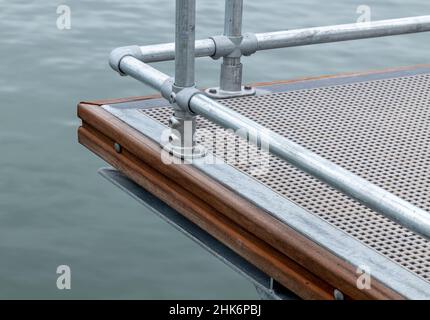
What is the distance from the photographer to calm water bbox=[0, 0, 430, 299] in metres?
5.55

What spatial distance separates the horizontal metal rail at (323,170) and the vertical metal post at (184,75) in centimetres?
9

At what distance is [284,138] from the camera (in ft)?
11.2

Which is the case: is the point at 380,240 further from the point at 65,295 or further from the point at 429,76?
the point at 65,295

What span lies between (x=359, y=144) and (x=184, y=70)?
776 millimetres

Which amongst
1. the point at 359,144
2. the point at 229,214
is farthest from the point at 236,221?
the point at 359,144

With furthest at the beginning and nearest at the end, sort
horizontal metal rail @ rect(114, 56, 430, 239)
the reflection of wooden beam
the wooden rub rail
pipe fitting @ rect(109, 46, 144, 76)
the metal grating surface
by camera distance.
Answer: pipe fitting @ rect(109, 46, 144, 76), the metal grating surface, the reflection of wooden beam, the wooden rub rail, horizontal metal rail @ rect(114, 56, 430, 239)

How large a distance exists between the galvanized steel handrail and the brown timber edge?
9.0 inches

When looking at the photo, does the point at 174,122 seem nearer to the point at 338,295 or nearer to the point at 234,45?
the point at 234,45

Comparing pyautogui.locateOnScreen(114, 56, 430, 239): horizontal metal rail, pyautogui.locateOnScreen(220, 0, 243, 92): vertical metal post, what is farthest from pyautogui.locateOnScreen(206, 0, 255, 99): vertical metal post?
pyautogui.locateOnScreen(114, 56, 430, 239): horizontal metal rail

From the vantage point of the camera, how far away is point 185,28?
3.68m

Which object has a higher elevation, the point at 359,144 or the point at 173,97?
the point at 173,97

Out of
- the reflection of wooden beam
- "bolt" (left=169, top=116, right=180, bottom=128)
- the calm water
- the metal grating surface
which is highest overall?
"bolt" (left=169, top=116, right=180, bottom=128)

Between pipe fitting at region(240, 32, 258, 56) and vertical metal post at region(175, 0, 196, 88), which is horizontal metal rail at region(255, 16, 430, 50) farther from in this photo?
vertical metal post at region(175, 0, 196, 88)
